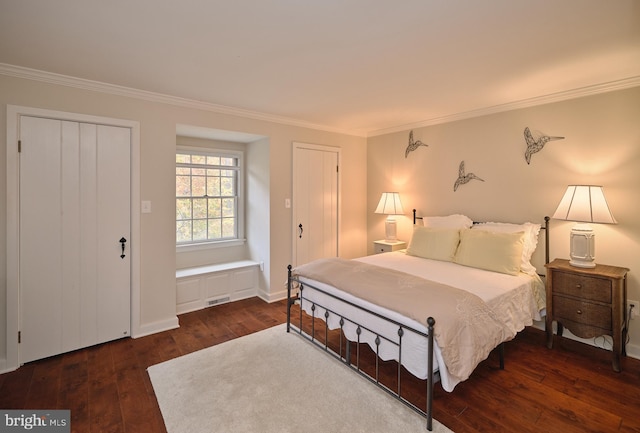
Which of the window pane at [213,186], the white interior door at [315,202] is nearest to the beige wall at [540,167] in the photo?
the white interior door at [315,202]

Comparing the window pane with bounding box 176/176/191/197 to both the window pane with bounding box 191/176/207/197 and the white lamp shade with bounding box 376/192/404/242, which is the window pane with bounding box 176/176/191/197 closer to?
the window pane with bounding box 191/176/207/197

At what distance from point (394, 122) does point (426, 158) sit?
27.5 inches

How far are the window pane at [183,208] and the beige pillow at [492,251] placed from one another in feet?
11.7

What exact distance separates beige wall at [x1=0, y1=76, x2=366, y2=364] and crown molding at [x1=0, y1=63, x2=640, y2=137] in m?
0.05

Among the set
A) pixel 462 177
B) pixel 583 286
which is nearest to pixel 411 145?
pixel 462 177

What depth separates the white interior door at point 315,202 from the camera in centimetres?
450

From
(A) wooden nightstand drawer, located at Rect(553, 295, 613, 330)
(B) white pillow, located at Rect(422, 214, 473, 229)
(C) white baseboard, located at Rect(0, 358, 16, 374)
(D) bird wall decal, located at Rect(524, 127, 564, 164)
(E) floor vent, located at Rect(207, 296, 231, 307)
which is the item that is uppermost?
(D) bird wall decal, located at Rect(524, 127, 564, 164)

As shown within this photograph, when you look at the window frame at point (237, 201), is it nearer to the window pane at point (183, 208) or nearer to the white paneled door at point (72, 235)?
the window pane at point (183, 208)

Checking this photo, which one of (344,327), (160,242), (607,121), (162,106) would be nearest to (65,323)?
(160,242)

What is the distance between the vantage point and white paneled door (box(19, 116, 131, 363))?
271 cm

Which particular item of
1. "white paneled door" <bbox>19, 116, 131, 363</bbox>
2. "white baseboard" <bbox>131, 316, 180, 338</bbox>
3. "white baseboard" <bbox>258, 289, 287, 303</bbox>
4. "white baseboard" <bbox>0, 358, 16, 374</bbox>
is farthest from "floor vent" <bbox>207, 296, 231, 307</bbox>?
"white baseboard" <bbox>0, 358, 16, 374</bbox>

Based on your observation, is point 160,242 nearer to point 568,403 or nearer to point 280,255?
point 280,255

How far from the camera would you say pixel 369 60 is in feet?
8.02

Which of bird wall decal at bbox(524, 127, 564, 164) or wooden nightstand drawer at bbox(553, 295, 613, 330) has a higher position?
bird wall decal at bbox(524, 127, 564, 164)
